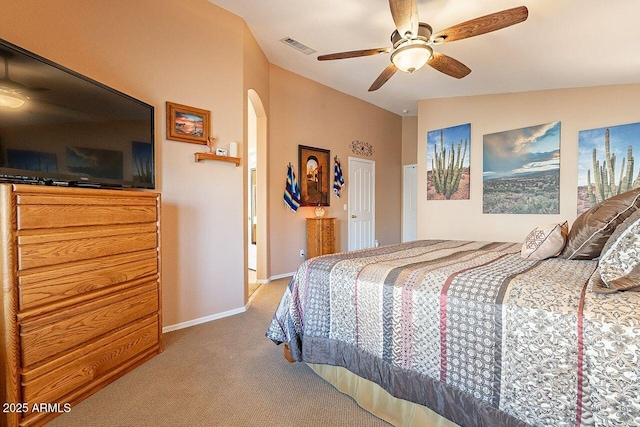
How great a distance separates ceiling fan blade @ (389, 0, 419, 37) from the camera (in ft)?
6.55

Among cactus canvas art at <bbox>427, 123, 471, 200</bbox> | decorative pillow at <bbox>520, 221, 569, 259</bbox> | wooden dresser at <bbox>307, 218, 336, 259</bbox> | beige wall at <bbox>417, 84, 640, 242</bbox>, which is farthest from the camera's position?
cactus canvas art at <bbox>427, 123, 471, 200</bbox>

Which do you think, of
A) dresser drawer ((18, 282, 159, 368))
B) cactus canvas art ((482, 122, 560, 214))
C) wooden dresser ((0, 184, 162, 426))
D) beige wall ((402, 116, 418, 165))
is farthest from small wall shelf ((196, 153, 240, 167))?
beige wall ((402, 116, 418, 165))

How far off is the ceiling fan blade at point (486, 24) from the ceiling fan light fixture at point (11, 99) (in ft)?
8.83

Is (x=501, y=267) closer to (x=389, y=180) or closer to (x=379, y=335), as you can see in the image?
(x=379, y=335)

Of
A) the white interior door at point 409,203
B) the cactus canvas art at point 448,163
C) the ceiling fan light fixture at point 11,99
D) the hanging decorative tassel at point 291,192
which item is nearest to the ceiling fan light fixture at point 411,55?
the hanging decorative tassel at point 291,192

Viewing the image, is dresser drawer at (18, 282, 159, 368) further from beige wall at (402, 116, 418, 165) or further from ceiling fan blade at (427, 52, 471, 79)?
beige wall at (402, 116, 418, 165)

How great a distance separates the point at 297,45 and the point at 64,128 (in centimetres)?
275

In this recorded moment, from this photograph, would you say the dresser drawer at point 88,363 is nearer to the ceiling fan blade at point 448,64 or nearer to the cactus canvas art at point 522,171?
the ceiling fan blade at point 448,64

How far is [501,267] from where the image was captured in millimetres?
1553

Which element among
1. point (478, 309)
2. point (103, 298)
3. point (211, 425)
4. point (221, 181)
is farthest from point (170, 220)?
point (478, 309)

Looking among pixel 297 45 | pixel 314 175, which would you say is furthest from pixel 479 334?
pixel 314 175

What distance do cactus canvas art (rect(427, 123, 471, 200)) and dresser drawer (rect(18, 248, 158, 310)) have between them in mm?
4391

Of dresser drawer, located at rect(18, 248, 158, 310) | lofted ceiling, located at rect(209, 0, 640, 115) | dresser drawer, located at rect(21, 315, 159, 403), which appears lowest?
dresser drawer, located at rect(21, 315, 159, 403)

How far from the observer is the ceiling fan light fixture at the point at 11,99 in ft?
4.69
